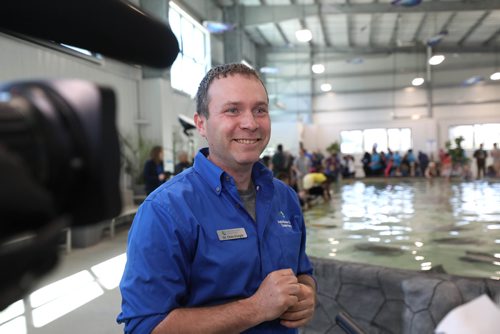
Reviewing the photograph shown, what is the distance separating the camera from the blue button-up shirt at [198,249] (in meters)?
1.11

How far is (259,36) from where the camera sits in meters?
20.4

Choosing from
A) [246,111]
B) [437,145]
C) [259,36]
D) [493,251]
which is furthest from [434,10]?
[246,111]

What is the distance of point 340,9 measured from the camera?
14.9m

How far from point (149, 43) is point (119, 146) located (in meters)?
0.13

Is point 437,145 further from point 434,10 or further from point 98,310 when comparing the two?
point 98,310

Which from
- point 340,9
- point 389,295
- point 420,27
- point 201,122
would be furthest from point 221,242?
point 420,27

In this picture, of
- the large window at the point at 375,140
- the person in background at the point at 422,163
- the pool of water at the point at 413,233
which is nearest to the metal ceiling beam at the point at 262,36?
the large window at the point at 375,140

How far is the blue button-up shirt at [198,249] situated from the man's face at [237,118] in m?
0.08

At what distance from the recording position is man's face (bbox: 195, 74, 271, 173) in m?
1.32

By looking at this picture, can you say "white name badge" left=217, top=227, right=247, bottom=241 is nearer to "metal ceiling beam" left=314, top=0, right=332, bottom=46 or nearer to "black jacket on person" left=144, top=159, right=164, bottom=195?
"black jacket on person" left=144, top=159, right=164, bottom=195

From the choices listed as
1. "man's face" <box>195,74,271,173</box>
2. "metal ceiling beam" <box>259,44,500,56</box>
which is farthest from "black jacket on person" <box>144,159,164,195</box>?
"metal ceiling beam" <box>259,44,500,56</box>

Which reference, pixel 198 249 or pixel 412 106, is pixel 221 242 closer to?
pixel 198 249

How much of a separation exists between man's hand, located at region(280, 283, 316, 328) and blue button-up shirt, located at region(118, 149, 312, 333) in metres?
0.03

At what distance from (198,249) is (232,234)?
11 cm
